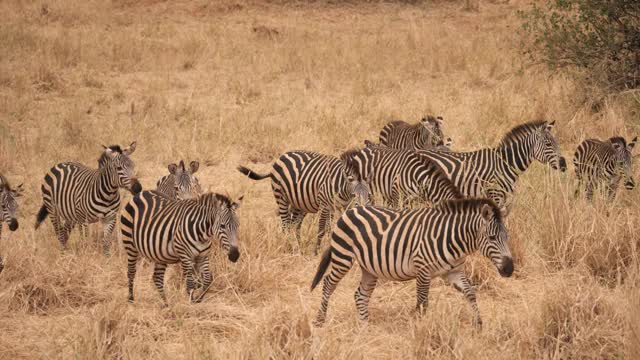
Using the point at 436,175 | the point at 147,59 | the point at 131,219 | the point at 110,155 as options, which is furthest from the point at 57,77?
the point at 436,175

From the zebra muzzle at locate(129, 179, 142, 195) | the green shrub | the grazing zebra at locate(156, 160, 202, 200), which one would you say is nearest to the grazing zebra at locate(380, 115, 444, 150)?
the grazing zebra at locate(156, 160, 202, 200)

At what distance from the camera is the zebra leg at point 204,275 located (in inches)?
270

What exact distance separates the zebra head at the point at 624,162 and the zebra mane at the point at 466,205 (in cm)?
307

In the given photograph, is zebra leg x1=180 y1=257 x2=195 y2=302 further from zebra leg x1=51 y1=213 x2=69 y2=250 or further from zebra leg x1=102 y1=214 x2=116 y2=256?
zebra leg x1=51 y1=213 x2=69 y2=250

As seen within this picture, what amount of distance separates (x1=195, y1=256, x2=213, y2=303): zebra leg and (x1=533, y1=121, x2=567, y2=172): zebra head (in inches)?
145

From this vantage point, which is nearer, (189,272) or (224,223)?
(224,223)

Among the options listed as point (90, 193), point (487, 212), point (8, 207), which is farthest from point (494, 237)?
point (8, 207)

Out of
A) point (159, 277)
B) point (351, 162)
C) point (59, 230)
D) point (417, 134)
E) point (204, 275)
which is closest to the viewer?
point (204, 275)

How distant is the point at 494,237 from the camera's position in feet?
19.2

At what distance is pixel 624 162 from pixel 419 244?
3548 mm

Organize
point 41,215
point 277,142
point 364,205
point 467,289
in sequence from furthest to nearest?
1. point 277,142
2. point 41,215
3. point 364,205
4. point 467,289

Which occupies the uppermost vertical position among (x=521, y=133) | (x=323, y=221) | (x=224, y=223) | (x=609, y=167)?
(x=521, y=133)

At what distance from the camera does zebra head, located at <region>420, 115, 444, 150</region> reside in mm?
10516

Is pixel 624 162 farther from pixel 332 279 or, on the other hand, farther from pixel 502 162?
pixel 332 279
